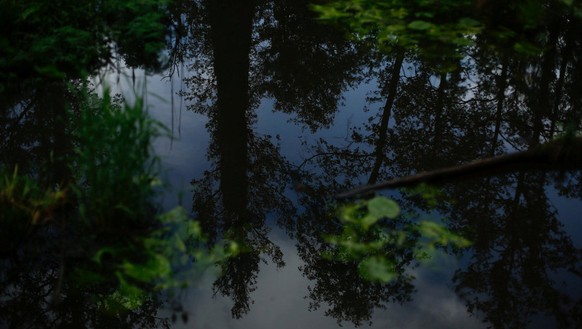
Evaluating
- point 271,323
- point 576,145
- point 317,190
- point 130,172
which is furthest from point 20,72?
point 576,145

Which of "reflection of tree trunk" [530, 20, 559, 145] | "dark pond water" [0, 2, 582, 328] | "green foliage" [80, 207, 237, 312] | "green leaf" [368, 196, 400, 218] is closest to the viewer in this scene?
"green foliage" [80, 207, 237, 312]

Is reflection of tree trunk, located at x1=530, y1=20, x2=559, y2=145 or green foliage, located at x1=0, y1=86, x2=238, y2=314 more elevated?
reflection of tree trunk, located at x1=530, y1=20, x2=559, y2=145

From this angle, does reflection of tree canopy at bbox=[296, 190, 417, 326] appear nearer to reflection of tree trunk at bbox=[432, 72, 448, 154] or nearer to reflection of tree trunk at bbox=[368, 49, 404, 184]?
reflection of tree trunk at bbox=[368, 49, 404, 184]

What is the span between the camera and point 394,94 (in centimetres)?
525

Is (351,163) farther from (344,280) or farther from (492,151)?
(344,280)

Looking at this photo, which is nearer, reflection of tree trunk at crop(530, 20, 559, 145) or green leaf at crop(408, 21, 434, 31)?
reflection of tree trunk at crop(530, 20, 559, 145)

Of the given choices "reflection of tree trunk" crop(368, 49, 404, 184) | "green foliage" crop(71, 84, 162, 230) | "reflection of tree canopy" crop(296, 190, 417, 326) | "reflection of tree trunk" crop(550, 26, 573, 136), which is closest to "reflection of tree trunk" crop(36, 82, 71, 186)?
"green foliage" crop(71, 84, 162, 230)

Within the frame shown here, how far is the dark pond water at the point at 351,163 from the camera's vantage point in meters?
2.52

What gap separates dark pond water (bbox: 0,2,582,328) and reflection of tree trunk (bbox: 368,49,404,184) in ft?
0.07

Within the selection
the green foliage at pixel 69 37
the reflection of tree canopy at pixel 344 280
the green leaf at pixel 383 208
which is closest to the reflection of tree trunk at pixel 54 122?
the green foliage at pixel 69 37

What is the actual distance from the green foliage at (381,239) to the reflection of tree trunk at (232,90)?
925mm

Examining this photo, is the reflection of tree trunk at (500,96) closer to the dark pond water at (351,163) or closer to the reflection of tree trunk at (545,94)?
the dark pond water at (351,163)

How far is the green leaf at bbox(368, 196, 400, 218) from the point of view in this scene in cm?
286

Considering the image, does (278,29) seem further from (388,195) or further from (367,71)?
(388,195)
